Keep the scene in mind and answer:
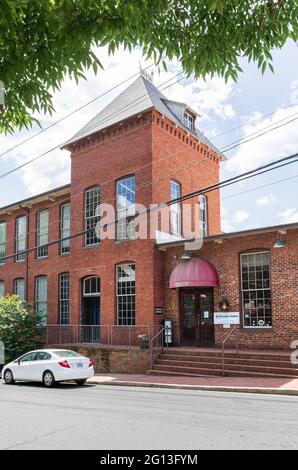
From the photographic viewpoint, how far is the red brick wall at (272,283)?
18.0m

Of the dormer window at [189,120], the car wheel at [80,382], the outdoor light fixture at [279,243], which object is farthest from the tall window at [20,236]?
the outdoor light fixture at [279,243]

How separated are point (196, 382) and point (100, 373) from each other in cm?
612

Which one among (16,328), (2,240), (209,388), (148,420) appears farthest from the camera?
(2,240)

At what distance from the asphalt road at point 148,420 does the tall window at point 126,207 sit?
368 inches

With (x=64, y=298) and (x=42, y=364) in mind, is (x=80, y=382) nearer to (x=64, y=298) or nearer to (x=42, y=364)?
(x=42, y=364)

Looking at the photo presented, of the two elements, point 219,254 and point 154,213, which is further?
point 154,213

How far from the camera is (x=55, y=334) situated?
2588 centimetres

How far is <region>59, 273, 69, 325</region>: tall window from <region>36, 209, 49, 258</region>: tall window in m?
2.30

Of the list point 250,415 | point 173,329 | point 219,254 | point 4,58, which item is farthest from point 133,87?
point 4,58

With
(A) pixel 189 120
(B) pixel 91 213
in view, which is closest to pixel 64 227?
(B) pixel 91 213

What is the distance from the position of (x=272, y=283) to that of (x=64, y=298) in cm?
1273

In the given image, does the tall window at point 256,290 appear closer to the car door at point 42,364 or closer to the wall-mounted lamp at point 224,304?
the wall-mounted lamp at point 224,304

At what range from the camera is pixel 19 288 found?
3069cm

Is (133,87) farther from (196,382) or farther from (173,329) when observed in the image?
(196,382)
